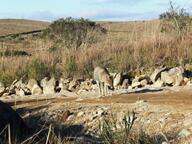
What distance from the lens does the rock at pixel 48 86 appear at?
18.7 metres

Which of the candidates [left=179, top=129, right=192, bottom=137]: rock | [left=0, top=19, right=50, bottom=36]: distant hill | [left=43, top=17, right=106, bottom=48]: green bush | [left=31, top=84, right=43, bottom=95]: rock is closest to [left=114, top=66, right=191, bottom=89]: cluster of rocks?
[left=31, top=84, right=43, bottom=95]: rock

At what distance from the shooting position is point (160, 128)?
37.6ft

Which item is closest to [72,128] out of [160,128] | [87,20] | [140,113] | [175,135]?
[140,113]

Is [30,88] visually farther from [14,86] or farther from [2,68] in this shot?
[2,68]

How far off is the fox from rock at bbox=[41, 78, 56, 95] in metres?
3.29

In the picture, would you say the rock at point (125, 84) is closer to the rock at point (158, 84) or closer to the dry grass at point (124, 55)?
the rock at point (158, 84)

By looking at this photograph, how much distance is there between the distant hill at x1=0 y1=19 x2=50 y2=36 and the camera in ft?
308

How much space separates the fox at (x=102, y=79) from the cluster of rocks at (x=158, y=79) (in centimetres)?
153

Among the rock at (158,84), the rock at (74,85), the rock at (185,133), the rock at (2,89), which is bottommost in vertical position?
the rock at (2,89)

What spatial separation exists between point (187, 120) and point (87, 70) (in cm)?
893

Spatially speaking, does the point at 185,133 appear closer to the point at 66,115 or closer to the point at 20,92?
the point at 66,115

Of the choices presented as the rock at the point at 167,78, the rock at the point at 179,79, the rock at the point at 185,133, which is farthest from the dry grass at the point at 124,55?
the rock at the point at 185,133

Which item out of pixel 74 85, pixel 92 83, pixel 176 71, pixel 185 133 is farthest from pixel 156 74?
pixel 185 133

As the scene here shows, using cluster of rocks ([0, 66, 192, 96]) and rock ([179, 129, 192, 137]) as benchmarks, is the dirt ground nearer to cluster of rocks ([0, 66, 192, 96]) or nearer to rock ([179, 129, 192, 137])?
rock ([179, 129, 192, 137])
